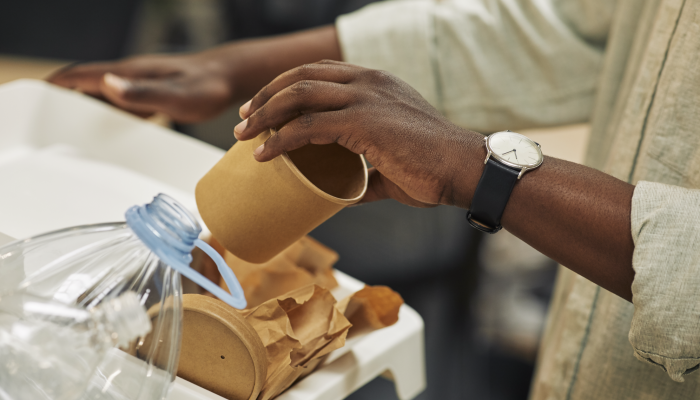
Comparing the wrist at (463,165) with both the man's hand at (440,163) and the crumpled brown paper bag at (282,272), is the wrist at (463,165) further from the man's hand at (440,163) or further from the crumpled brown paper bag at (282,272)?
the crumpled brown paper bag at (282,272)

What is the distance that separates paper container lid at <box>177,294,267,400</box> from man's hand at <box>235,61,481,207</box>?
11cm

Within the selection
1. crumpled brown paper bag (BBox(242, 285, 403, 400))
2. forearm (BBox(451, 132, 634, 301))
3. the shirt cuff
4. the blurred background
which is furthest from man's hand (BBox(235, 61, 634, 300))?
the blurred background

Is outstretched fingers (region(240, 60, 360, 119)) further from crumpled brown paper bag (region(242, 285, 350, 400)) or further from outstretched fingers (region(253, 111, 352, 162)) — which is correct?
crumpled brown paper bag (region(242, 285, 350, 400))

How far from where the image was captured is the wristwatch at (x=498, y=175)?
16.3 inches

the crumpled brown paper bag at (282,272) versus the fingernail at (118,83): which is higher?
the fingernail at (118,83)

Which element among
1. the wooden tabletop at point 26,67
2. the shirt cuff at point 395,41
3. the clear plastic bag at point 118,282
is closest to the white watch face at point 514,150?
the clear plastic bag at point 118,282

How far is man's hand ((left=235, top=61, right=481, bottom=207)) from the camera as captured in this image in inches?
16.3

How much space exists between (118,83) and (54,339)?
52 cm

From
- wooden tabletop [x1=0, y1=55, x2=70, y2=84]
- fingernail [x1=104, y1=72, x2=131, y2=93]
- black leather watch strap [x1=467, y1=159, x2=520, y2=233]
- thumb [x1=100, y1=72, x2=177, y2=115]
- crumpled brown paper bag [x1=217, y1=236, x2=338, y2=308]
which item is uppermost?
black leather watch strap [x1=467, y1=159, x2=520, y2=233]

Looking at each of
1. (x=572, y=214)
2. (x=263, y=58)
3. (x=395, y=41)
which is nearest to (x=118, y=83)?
(x=263, y=58)

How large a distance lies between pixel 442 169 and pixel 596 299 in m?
0.29

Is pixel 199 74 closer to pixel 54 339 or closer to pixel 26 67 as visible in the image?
pixel 54 339

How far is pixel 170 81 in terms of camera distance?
0.82 metres

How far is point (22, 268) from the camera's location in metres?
0.36
